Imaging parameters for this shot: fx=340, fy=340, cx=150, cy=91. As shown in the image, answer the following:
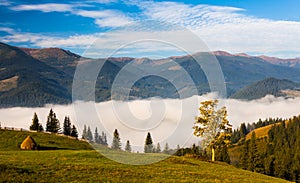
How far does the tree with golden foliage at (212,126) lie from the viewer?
259 ft

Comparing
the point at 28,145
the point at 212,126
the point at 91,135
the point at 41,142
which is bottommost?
the point at 28,145

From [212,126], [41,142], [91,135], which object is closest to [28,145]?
[41,142]

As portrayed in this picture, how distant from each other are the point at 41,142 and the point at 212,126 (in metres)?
41.1

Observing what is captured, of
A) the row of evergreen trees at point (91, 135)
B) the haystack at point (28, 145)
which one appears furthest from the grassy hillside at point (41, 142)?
the row of evergreen trees at point (91, 135)

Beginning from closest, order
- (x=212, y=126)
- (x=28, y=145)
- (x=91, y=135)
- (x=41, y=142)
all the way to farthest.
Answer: (x=28, y=145) → (x=91, y=135) → (x=212, y=126) → (x=41, y=142)

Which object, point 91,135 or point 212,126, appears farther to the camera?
point 212,126

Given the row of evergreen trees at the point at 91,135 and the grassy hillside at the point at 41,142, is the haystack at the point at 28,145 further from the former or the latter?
the row of evergreen trees at the point at 91,135

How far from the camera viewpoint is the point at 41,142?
3211 inches

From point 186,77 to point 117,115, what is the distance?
11.1m

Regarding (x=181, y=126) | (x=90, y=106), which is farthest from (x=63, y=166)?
(x=181, y=126)

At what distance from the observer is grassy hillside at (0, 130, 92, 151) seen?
75875 mm

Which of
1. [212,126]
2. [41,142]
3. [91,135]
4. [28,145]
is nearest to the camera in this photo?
[28,145]

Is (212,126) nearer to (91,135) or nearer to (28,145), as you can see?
(91,135)

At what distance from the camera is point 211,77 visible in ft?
151
